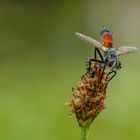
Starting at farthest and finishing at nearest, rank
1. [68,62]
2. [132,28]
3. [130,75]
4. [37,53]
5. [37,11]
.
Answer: [37,11] → [132,28] → [37,53] → [68,62] → [130,75]

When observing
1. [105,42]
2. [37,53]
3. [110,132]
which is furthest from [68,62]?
[105,42]

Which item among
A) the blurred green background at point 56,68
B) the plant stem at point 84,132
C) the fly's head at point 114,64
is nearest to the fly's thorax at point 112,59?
the fly's head at point 114,64

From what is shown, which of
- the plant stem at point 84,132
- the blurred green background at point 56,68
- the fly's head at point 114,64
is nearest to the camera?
the plant stem at point 84,132

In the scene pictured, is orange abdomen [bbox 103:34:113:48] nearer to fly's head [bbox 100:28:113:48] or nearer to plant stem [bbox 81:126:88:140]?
fly's head [bbox 100:28:113:48]

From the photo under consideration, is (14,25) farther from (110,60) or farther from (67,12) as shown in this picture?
(110,60)

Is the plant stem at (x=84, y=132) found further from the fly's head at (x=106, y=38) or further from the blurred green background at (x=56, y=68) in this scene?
the blurred green background at (x=56, y=68)

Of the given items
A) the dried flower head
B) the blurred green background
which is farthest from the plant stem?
the blurred green background

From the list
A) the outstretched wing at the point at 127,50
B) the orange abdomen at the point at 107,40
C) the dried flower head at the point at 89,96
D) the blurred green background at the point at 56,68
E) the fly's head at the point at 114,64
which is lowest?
the dried flower head at the point at 89,96
